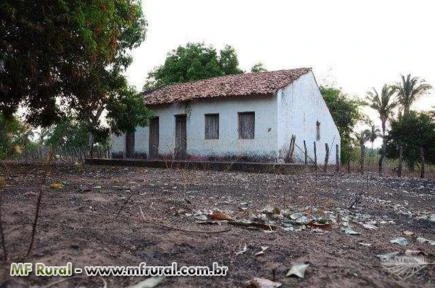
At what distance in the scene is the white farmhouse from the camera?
16.9 meters

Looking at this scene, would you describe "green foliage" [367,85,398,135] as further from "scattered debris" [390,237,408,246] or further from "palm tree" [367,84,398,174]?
"scattered debris" [390,237,408,246]

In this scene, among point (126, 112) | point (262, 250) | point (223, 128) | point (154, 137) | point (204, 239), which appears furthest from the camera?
point (154, 137)

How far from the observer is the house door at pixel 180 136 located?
19203 mm

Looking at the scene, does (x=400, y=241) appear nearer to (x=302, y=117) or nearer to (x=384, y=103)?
(x=302, y=117)

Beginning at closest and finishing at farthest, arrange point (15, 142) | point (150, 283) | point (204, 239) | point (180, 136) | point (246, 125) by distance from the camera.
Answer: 1. point (150, 283)
2. point (204, 239)
3. point (15, 142)
4. point (246, 125)
5. point (180, 136)

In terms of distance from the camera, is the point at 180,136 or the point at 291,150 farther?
the point at 180,136

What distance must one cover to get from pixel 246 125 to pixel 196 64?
426 inches

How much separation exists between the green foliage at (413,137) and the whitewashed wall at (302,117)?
18.3 ft

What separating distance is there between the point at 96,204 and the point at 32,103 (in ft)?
25.7

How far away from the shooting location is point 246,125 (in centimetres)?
1750

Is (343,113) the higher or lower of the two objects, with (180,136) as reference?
higher

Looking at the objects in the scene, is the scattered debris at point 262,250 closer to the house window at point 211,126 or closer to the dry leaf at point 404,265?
the dry leaf at point 404,265

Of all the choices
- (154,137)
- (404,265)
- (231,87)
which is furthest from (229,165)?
(404,265)

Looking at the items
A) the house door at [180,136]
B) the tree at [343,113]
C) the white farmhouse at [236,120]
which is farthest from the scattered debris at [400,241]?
the tree at [343,113]
